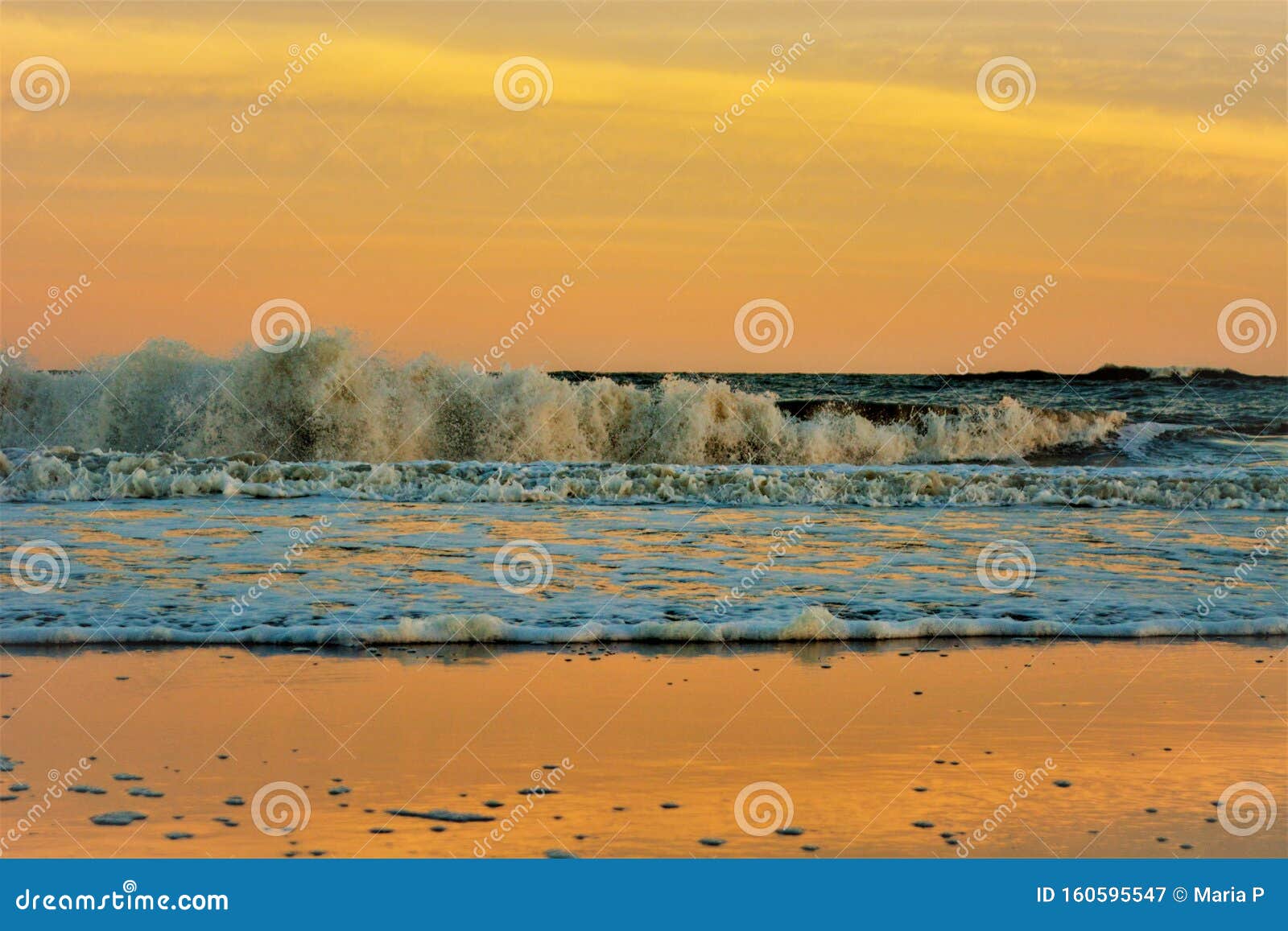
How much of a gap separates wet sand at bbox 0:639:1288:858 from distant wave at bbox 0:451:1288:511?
873 centimetres

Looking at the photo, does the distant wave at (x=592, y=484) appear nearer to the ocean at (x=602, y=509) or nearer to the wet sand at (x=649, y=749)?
the ocean at (x=602, y=509)

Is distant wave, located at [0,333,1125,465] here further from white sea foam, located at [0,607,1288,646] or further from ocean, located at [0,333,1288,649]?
white sea foam, located at [0,607,1288,646]

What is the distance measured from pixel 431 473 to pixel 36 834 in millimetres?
12984

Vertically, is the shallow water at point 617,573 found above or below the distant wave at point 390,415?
below

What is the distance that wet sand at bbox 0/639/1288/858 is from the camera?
5.62 meters

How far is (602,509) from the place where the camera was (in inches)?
663

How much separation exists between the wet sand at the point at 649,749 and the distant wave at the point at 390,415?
15225mm

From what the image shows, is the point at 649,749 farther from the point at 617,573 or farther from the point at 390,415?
the point at 390,415

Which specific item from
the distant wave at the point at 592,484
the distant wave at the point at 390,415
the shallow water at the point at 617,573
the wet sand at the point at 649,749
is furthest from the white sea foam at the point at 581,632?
the distant wave at the point at 390,415

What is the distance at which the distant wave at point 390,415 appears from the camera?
23.7 meters

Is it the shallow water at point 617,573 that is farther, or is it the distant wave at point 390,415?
the distant wave at point 390,415

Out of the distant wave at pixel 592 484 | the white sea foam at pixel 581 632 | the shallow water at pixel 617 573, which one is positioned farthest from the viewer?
the distant wave at pixel 592 484

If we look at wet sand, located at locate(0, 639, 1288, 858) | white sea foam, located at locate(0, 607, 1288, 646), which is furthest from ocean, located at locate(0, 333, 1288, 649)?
wet sand, located at locate(0, 639, 1288, 858)

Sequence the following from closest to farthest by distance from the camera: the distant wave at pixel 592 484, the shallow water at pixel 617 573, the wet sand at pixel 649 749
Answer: the wet sand at pixel 649 749 → the shallow water at pixel 617 573 → the distant wave at pixel 592 484
